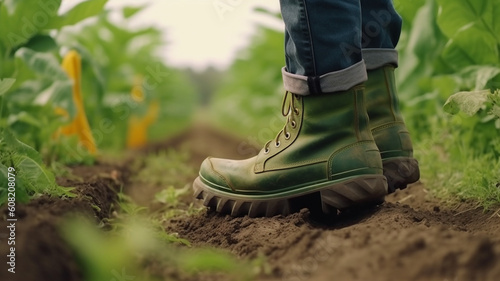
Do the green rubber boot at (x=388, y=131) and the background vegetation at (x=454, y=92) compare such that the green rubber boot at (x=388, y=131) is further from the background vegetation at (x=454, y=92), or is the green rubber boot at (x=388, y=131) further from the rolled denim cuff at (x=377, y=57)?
the background vegetation at (x=454, y=92)

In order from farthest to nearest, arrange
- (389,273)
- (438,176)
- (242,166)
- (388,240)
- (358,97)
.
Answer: (438,176) < (242,166) < (358,97) < (388,240) < (389,273)

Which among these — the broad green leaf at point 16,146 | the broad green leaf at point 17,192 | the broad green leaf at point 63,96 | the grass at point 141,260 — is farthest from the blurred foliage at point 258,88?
the grass at point 141,260

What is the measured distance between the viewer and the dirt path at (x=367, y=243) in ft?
3.94

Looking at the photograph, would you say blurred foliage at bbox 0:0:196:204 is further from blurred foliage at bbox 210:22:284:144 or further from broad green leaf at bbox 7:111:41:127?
blurred foliage at bbox 210:22:284:144

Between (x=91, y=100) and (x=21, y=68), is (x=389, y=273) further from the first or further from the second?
(x=91, y=100)

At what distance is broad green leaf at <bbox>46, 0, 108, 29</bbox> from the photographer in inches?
127

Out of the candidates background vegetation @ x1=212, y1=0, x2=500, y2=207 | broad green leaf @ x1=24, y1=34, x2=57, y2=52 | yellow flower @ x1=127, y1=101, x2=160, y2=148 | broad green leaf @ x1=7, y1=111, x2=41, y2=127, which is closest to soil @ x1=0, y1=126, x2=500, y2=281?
background vegetation @ x1=212, y1=0, x2=500, y2=207

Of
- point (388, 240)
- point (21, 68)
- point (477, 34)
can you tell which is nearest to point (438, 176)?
point (477, 34)

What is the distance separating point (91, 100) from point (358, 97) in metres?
3.74

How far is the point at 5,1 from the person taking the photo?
319 centimetres

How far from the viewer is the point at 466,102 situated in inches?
82.1

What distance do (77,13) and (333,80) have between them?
1.90 m

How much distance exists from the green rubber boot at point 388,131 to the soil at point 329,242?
0.17 m

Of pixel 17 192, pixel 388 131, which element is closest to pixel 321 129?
pixel 388 131
